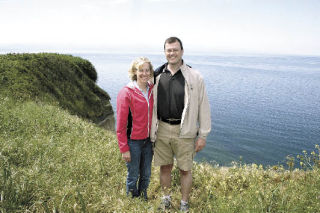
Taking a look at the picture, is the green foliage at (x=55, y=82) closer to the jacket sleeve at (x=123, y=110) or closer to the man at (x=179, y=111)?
the jacket sleeve at (x=123, y=110)

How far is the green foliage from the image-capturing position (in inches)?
521

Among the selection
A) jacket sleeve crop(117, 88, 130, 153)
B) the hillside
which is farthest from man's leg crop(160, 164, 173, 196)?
jacket sleeve crop(117, 88, 130, 153)

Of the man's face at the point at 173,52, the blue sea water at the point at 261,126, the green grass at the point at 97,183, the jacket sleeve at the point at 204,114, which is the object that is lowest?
the blue sea water at the point at 261,126

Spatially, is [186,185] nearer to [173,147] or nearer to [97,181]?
[173,147]

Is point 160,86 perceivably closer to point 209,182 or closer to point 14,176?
point 209,182

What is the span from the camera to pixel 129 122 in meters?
4.24

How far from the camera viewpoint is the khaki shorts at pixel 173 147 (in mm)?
4434

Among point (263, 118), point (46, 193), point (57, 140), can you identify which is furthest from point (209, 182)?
point (263, 118)

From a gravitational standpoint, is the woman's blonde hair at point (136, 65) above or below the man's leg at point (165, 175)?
above

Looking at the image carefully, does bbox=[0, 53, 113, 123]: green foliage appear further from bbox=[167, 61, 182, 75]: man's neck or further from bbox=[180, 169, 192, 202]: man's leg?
bbox=[180, 169, 192, 202]: man's leg

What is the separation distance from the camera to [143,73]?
162 inches

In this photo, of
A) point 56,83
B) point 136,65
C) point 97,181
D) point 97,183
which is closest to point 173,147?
point 136,65

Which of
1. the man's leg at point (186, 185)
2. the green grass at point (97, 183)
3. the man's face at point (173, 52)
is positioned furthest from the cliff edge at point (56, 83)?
the man's leg at point (186, 185)

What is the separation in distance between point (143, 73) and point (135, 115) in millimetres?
773
